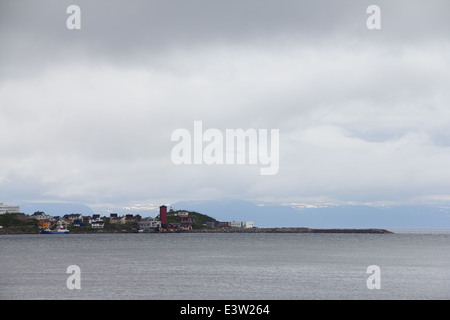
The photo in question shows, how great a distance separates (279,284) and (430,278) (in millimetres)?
19069

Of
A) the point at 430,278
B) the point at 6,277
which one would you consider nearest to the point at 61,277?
the point at 6,277

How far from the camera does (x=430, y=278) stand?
61312 mm

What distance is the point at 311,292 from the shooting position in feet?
163

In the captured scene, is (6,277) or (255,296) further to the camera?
(6,277)
